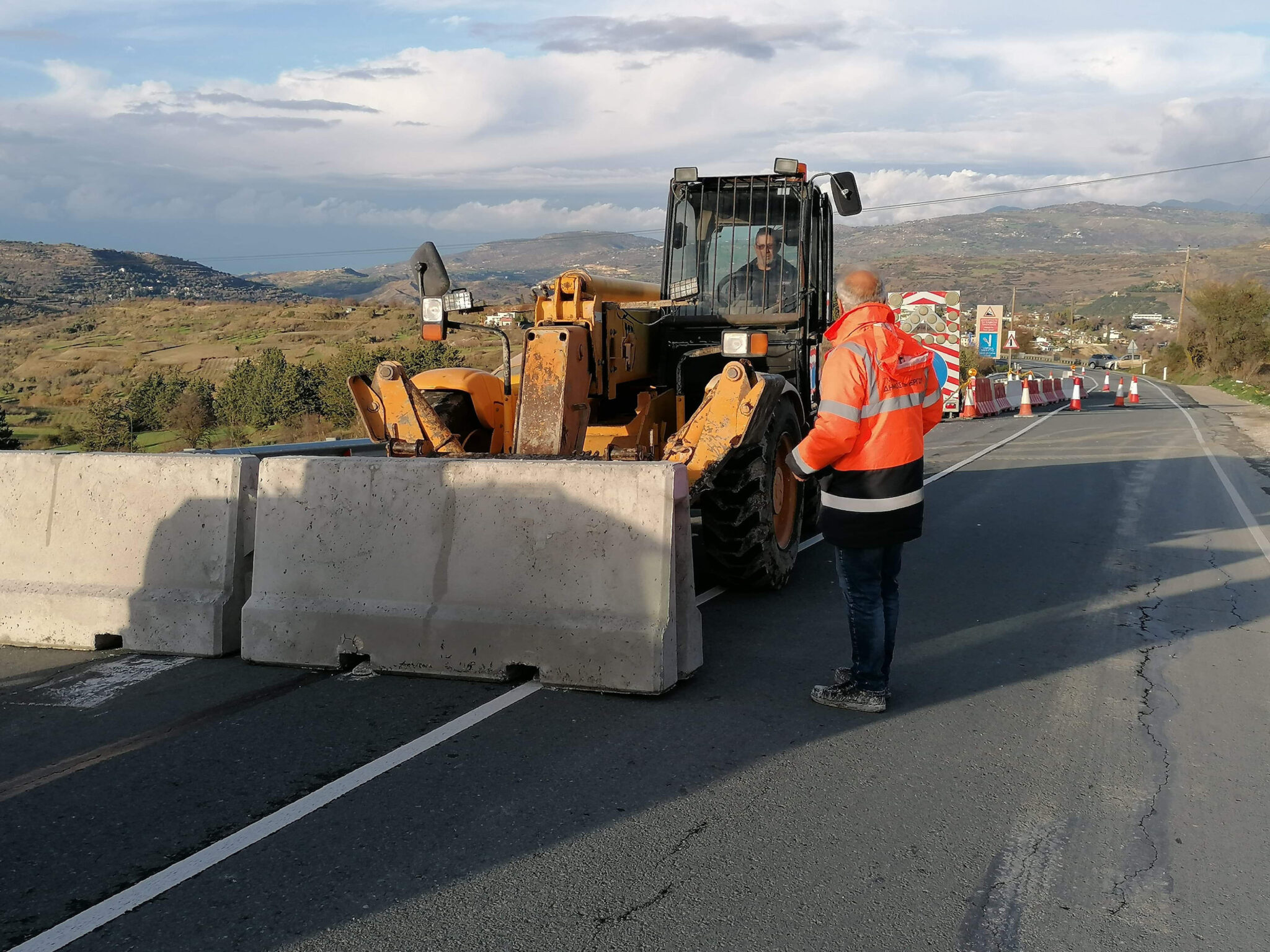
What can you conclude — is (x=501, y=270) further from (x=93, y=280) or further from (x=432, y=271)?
(x=432, y=271)

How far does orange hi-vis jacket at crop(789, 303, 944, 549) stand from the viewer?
551cm

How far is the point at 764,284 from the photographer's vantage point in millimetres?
10023

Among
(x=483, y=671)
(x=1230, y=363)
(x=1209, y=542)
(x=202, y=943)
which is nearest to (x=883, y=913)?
(x=202, y=943)

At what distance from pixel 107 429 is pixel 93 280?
205ft

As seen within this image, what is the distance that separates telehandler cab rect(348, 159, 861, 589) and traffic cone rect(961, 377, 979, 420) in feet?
68.1

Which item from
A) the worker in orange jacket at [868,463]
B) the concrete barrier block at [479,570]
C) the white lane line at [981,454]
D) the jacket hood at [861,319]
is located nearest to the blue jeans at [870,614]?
the worker in orange jacket at [868,463]

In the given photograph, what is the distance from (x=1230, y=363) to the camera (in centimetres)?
6488

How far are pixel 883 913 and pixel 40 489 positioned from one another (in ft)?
18.1

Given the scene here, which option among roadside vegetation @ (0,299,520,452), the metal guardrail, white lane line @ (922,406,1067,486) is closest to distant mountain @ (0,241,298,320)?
roadside vegetation @ (0,299,520,452)

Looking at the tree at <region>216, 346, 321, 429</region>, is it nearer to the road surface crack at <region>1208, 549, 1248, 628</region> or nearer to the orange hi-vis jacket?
the road surface crack at <region>1208, 549, 1248, 628</region>

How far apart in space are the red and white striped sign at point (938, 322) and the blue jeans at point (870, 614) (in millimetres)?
22506

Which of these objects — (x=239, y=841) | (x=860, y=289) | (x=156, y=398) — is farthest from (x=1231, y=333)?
(x=239, y=841)

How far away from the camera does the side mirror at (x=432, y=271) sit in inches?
309

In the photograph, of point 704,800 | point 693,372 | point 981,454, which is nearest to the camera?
point 704,800
